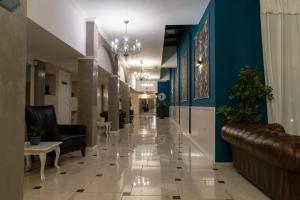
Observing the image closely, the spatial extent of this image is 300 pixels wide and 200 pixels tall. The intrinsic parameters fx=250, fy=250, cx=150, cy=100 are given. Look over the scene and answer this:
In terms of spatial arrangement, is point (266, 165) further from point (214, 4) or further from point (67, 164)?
point (67, 164)

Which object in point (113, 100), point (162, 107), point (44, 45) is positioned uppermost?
point (44, 45)

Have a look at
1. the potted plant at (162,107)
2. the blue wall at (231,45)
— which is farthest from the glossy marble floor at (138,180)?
the potted plant at (162,107)

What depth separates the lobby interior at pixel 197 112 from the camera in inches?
83.1

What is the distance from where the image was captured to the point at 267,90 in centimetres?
488

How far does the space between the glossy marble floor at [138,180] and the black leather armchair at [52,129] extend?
0.38 metres

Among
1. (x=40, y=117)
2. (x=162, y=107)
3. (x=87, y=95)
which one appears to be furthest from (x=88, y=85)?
(x=162, y=107)

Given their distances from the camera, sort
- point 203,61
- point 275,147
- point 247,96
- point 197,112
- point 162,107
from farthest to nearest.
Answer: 1. point 162,107
2. point 197,112
3. point 203,61
4. point 247,96
5. point 275,147

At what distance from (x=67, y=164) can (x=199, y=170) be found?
278 cm

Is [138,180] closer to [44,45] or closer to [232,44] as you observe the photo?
[232,44]

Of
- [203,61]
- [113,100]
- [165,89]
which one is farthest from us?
[165,89]

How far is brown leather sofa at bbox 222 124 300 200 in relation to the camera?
2666mm

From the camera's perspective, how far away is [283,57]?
201 inches

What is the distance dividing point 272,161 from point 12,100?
2723mm

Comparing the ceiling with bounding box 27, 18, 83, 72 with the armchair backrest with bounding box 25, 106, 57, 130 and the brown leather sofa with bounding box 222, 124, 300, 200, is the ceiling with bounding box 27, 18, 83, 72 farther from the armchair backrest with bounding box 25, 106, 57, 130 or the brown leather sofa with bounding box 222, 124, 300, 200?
the brown leather sofa with bounding box 222, 124, 300, 200
